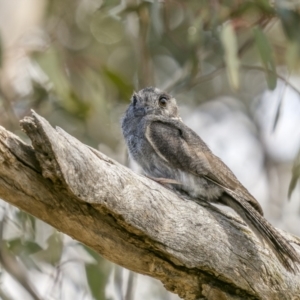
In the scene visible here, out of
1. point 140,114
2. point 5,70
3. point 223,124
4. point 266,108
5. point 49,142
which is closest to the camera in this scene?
point 49,142

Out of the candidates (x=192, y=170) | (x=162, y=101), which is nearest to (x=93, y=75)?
(x=162, y=101)

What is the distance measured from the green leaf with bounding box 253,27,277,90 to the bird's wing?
688mm

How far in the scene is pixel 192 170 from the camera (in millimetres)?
3244

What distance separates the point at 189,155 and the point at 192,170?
7cm

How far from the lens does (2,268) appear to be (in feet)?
14.5

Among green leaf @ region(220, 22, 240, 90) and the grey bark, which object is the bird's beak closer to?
green leaf @ region(220, 22, 240, 90)

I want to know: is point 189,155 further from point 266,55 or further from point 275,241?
point 266,55

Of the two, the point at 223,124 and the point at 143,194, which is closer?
the point at 143,194

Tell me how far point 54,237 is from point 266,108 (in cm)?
Answer: 371

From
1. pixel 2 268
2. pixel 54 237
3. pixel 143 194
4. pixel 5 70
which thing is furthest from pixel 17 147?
pixel 5 70

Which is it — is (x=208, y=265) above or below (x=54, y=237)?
below

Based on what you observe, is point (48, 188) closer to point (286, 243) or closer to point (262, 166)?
point (286, 243)

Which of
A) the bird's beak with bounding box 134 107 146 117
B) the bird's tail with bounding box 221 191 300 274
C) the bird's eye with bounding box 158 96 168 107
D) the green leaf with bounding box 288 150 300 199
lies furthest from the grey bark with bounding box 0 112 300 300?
the bird's eye with bounding box 158 96 168 107

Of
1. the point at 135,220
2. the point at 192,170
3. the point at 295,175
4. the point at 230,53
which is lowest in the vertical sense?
the point at 135,220
